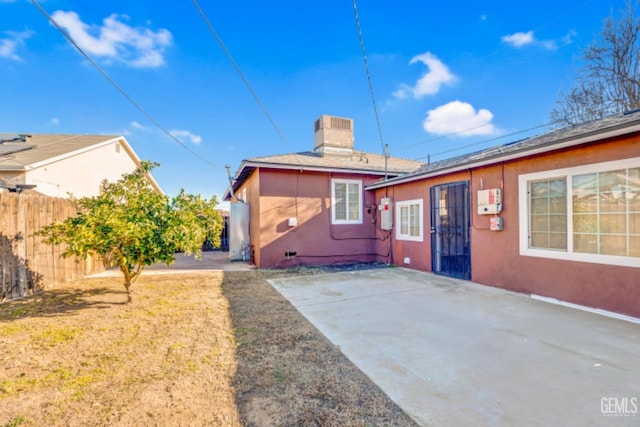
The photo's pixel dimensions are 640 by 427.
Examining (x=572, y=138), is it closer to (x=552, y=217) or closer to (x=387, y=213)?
(x=552, y=217)

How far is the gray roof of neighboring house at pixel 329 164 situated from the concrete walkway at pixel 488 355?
4519 millimetres

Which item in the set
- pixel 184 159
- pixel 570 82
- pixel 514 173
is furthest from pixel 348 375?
pixel 570 82

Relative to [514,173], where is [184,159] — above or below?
above

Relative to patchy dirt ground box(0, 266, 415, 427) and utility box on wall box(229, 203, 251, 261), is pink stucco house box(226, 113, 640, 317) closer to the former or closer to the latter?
utility box on wall box(229, 203, 251, 261)

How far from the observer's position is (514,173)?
557 cm

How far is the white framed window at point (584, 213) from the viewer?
4059mm

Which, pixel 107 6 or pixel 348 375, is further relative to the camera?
pixel 107 6

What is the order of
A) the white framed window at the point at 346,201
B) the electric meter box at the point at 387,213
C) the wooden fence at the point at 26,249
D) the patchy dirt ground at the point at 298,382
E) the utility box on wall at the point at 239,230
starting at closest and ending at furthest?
the patchy dirt ground at the point at 298,382, the wooden fence at the point at 26,249, the electric meter box at the point at 387,213, the white framed window at the point at 346,201, the utility box on wall at the point at 239,230

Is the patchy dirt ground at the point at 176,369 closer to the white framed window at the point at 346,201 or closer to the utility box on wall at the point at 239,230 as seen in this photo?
the white framed window at the point at 346,201

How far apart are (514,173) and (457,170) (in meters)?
1.25

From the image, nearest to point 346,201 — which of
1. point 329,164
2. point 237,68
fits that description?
point 329,164

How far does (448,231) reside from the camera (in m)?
7.35

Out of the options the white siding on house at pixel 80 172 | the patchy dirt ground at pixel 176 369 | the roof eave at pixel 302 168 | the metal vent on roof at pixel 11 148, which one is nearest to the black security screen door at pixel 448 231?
the roof eave at pixel 302 168

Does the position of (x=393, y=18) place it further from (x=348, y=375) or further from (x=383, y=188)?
(x=348, y=375)
